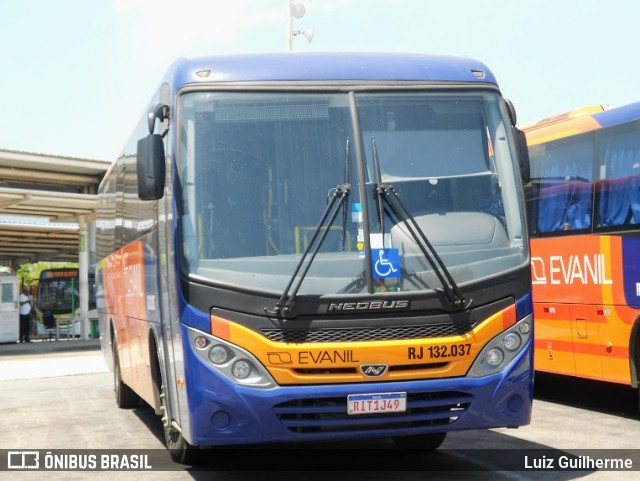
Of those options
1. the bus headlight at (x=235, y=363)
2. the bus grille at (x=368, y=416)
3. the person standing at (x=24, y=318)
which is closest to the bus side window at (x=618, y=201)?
the bus grille at (x=368, y=416)

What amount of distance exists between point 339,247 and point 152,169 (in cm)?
146

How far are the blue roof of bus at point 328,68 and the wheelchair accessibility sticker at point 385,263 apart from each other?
1370 millimetres

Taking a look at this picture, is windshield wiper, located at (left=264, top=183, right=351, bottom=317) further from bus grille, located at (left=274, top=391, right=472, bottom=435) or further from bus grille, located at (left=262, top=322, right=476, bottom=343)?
bus grille, located at (left=274, top=391, right=472, bottom=435)

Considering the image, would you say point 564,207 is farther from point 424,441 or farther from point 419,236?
point 419,236

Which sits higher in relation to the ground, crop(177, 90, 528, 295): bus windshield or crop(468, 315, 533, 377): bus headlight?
crop(177, 90, 528, 295): bus windshield

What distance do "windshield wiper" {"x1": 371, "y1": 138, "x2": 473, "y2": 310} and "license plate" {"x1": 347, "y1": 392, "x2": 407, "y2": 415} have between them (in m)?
0.72

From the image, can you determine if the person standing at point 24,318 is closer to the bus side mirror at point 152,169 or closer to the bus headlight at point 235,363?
the bus side mirror at point 152,169

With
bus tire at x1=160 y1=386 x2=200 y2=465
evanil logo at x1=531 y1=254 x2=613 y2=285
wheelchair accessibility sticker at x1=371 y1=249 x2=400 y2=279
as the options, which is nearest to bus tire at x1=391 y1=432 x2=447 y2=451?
bus tire at x1=160 y1=386 x2=200 y2=465

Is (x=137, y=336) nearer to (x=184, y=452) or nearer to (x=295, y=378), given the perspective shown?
(x=184, y=452)

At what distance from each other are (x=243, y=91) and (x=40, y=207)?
23907mm

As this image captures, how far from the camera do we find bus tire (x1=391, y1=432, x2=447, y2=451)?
9047 mm

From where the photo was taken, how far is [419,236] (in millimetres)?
7340

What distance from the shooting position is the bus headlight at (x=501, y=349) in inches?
285

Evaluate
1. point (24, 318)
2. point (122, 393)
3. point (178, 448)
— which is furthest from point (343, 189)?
point (24, 318)
